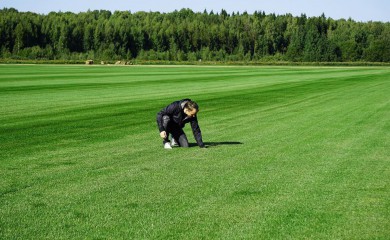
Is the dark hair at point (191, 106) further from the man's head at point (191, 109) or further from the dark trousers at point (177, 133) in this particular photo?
the dark trousers at point (177, 133)

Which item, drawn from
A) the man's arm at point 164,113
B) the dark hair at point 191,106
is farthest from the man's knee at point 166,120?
the dark hair at point 191,106

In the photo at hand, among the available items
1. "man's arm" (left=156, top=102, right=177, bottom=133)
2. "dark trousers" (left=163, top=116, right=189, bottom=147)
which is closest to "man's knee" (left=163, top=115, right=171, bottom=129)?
"man's arm" (left=156, top=102, right=177, bottom=133)

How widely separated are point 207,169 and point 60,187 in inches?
121

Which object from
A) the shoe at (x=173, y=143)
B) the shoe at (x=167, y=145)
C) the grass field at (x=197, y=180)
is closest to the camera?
the grass field at (x=197, y=180)

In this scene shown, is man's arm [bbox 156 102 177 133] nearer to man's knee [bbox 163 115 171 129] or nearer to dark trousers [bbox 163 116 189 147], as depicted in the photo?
man's knee [bbox 163 115 171 129]

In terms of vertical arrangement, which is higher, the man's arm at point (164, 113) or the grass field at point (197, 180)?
the man's arm at point (164, 113)

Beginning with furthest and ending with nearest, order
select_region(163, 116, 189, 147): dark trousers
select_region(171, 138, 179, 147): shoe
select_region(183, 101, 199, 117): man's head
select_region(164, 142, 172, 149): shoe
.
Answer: select_region(171, 138, 179, 147): shoe, select_region(163, 116, 189, 147): dark trousers, select_region(164, 142, 172, 149): shoe, select_region(183, 101, 199, 117): man's head

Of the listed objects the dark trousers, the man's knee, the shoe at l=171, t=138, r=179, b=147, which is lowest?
the shoe at l=171, t=138, r=179, b=147

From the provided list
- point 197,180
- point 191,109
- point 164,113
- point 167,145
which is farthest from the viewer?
point 167,145

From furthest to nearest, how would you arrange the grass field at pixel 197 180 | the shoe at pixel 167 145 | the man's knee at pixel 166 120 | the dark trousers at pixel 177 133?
the dark trousers at pixel 177 133 < the shoe at pixel 167 145 < the man's knee at pixel 166 120 < the grass field at pixel 197 180

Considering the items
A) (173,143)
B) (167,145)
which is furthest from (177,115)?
(173,143)

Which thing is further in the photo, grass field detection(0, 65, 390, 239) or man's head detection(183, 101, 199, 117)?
man's head detection(183, 101, 199, 117)

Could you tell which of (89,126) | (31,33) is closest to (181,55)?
(31,33)

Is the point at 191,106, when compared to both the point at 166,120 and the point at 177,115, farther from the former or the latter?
the point at 166,120
